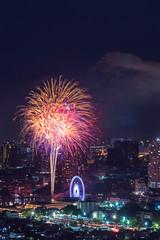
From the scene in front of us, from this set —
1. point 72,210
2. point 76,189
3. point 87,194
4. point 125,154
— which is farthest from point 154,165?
point 72,210

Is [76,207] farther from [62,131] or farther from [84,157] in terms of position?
[84,157]

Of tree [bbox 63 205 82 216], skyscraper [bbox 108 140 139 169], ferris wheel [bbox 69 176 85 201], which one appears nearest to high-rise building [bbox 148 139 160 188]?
skyscraper [bbox 108 140 139 169]

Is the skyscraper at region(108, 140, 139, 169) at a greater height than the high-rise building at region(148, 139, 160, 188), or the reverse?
the skyscraper at region(108, 140, 139, 169)

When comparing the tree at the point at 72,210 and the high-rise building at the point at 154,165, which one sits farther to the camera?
the high-rise building at the point at 154,165

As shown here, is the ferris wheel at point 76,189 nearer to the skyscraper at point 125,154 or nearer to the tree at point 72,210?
the tree at point 72,210

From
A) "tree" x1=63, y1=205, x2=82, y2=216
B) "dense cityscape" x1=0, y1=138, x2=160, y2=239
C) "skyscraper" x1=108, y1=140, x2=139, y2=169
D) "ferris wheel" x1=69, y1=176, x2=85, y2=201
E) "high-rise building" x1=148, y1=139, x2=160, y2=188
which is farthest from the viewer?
"skyscraper" x1=108, y1=140, x2=139, y2=169

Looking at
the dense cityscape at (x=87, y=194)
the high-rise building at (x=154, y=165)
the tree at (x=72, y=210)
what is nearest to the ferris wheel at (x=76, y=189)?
the dense cityscape at (x=87, y=194)

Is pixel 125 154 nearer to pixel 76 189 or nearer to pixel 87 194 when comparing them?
pixel 87 194

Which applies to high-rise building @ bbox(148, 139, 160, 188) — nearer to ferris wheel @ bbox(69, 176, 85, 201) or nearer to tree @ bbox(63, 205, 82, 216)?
ferris wheel @ bbox(69, 176, 85, 201)
